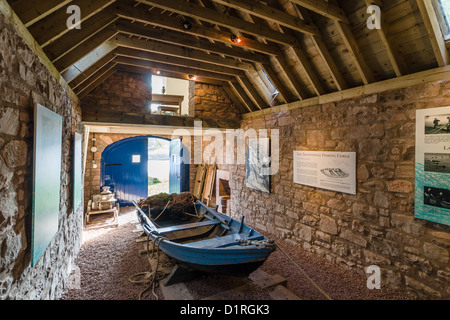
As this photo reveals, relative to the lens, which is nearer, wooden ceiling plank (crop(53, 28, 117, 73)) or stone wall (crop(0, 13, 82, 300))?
stone wall (crop(0, 13, 82, 300))

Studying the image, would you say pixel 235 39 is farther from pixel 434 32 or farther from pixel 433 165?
pixel 433 165

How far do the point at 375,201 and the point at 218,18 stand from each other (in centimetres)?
302

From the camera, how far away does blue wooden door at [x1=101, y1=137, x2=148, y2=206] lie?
668 cm

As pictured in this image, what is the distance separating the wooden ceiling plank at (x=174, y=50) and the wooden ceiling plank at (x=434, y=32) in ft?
8.19

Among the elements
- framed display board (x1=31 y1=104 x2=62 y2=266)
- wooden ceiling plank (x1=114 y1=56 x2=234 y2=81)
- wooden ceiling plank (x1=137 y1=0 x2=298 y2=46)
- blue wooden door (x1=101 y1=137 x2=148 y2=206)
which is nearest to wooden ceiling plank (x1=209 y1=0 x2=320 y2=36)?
wooden ceiling plank (x1=137 y1=0 x2=298 y2=46)

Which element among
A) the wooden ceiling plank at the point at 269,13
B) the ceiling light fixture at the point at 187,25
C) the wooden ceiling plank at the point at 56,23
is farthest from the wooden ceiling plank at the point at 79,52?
the wooden ceiling plank at the point at 269,13

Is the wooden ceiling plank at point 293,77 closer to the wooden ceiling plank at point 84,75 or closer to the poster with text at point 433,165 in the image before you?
the poster with text at point 433,165

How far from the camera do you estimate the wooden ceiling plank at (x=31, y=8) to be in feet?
4.74

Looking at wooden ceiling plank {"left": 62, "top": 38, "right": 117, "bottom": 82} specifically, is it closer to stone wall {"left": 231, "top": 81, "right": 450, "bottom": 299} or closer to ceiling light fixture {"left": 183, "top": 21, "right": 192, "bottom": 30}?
ceiling light fixture {"left": 183, "top": 21, "right": 192, "bottom": 30}

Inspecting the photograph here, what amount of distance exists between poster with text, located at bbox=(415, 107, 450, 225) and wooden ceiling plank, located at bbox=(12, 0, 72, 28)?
138 inches

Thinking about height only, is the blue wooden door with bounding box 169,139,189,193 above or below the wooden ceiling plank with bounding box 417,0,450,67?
below

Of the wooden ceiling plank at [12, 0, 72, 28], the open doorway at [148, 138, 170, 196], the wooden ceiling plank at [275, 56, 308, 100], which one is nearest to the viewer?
the wooden ceiling plank at [12, 0, 72, 28]
